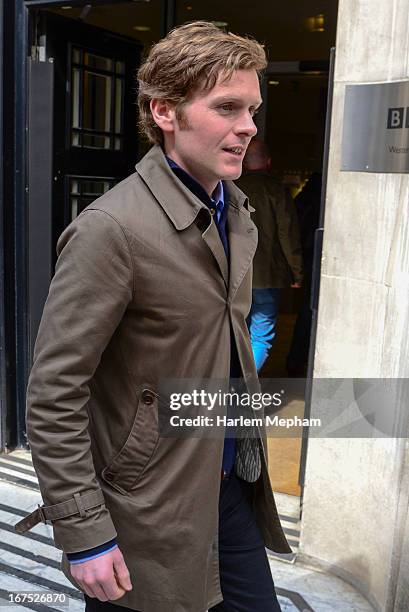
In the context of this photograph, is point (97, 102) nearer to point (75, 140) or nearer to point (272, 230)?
point (75, 140)

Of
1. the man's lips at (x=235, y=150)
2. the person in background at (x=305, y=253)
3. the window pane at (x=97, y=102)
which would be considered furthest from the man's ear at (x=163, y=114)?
the person in background at (x=305, y=253)

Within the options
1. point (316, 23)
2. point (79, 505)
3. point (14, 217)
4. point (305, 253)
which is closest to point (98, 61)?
point (14, 217)

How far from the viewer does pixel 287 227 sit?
17.3 feet

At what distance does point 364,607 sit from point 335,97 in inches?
83.9

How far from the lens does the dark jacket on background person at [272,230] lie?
525cm

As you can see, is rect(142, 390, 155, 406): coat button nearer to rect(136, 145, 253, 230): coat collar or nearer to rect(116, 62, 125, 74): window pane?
rect(136, 145, 253, 230): coat collar

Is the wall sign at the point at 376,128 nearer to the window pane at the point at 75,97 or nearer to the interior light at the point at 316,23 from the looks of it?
the window pane at the point at 75,97

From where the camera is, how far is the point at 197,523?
1693mm

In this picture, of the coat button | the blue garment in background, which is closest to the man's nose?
the coat button

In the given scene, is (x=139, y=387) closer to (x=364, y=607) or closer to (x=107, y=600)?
(x=107, y=600)

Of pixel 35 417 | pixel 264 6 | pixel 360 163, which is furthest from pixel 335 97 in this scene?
pixel 264 6

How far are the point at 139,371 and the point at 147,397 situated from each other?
0.06 m

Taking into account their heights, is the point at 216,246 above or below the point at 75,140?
below

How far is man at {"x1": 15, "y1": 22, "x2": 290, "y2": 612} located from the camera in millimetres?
1517
